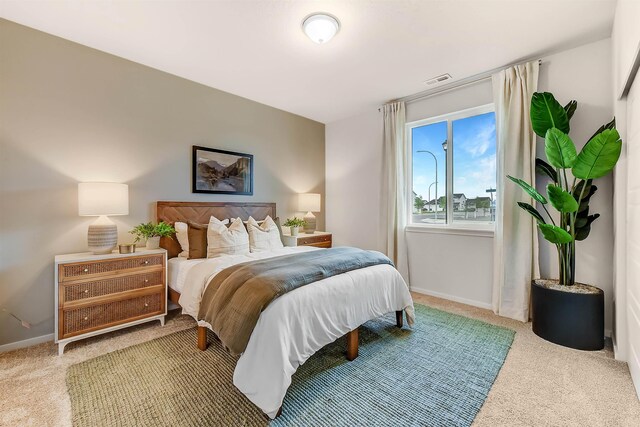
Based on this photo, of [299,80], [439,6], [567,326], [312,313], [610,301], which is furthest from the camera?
[299,80]

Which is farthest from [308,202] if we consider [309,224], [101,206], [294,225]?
[101,206]

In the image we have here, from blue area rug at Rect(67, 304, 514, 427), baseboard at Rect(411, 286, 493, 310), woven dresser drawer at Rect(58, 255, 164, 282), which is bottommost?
blue area rug at Rect(67, 304, 514, 427)

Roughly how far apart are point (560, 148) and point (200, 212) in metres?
3.75

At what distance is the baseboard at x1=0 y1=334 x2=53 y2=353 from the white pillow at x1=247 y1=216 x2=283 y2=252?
1977 millimetres

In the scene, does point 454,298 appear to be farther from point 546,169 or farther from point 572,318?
point 546,169

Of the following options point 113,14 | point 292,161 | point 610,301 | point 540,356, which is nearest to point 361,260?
point 540,356

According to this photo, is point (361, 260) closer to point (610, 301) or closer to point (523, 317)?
point (523, 317)

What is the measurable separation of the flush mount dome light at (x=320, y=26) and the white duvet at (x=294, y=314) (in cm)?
201

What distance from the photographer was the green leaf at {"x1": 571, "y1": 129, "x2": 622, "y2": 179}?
207cm

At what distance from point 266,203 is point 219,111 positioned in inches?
55.7

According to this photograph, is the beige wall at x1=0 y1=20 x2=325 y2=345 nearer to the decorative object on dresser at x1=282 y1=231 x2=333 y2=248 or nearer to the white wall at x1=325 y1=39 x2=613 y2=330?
the decorative object on dresser at x1=282 y1=231 x2=333 y2=248

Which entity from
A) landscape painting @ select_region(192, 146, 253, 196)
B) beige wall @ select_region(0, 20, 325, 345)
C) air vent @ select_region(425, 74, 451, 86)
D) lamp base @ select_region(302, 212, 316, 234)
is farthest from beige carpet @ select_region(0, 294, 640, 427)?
air vent @ select_region(425, 74, 451, 86)

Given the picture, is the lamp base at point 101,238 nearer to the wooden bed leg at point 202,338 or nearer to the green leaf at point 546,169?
the wooden bed leg at point 202,338

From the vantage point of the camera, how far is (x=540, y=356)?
2242 millimetres
